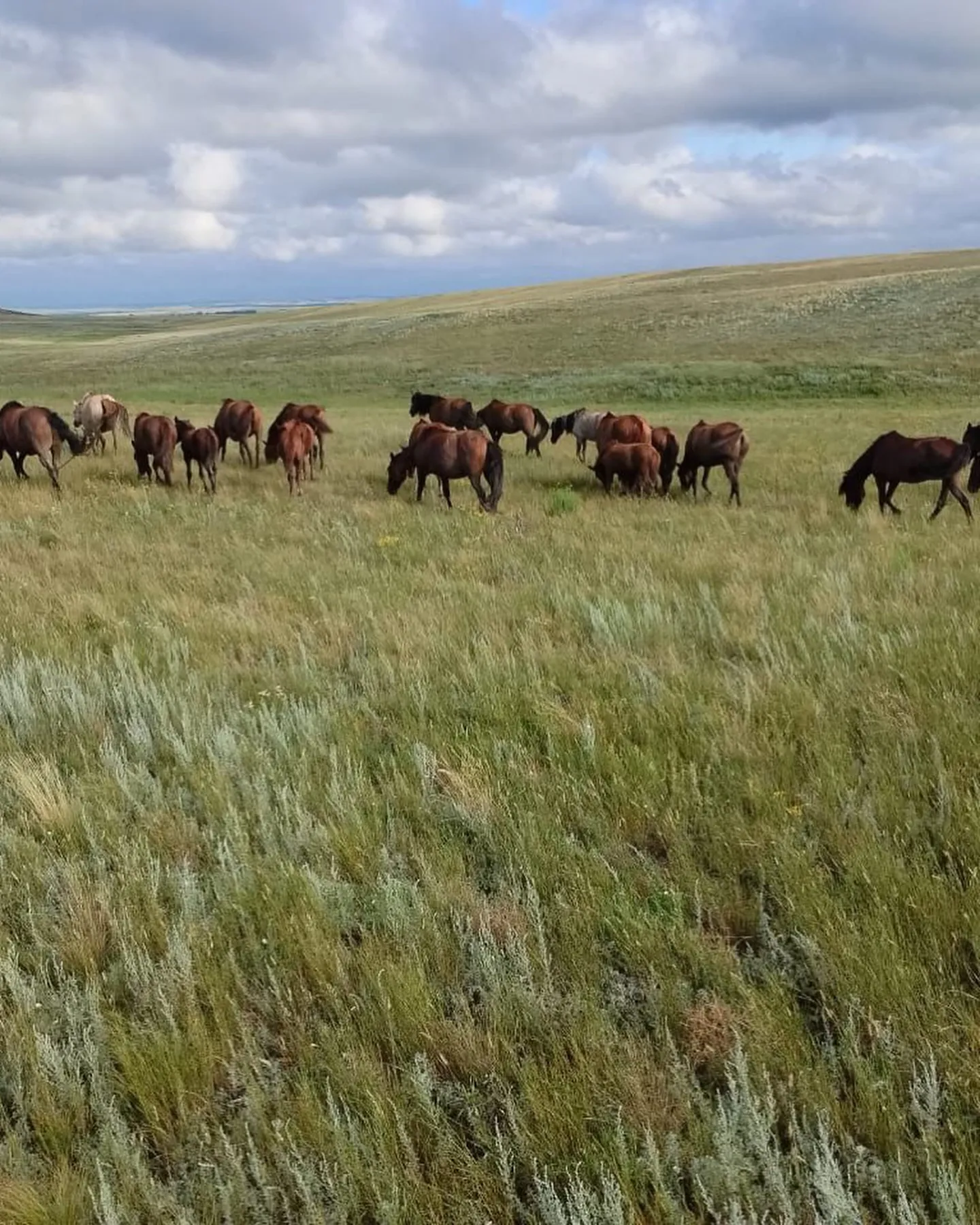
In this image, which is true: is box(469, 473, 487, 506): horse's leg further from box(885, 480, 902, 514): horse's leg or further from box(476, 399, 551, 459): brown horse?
box(476, 399, 551, 459): brown horse

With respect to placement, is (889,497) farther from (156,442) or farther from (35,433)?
(35,433)

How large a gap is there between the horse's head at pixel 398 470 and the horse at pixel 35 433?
18.8 feet

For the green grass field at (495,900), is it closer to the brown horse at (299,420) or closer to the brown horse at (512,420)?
the brown horse at (299,420)

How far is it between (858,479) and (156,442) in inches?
475

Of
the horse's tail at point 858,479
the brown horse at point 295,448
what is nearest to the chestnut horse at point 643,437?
the horse's tail at point 858,479

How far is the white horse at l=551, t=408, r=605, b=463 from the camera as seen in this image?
20266mm

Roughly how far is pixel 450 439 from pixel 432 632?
315 inches

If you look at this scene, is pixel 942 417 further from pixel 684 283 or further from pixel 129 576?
pixel 684 283

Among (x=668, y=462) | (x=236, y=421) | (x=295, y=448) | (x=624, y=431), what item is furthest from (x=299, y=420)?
(x=668, y=462)

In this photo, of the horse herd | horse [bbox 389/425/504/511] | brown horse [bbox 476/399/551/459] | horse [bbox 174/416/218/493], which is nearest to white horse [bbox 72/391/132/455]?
the horse herd

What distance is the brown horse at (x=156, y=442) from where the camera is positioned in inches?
629

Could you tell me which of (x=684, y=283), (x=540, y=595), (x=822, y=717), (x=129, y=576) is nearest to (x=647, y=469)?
(x=540, y=595)

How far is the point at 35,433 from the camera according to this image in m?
15.1

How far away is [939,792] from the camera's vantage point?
10.9 ft
